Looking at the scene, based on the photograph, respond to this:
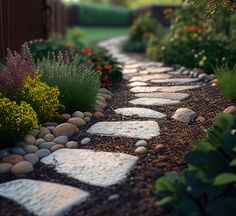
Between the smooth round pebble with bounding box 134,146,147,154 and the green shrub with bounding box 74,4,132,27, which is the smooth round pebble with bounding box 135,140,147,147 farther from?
the green shrub with bounding box 74,4,132,27

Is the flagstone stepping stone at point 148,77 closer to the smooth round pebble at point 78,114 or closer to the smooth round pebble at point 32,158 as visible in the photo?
the smooth round pebble at point 78,114

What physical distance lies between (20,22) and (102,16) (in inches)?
899

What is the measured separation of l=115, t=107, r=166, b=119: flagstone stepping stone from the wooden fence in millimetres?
1866

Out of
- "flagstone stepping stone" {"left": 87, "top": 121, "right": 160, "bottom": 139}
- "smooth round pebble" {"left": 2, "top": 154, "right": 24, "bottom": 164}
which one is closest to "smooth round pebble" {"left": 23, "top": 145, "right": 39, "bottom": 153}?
"smooth round pebble" {"left": 2, "top": 154, "right": 24, "bottom": 164}

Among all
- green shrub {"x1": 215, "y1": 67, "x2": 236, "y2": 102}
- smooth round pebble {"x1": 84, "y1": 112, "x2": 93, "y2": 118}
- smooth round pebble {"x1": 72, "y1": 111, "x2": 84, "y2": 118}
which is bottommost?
smooth round pebble {"x1": 84, "y1": 112, "x2": 93, "y2": 118}

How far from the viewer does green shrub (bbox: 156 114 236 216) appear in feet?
7.06

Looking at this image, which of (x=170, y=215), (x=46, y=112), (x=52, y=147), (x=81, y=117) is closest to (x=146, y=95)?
(x=81, y=117)

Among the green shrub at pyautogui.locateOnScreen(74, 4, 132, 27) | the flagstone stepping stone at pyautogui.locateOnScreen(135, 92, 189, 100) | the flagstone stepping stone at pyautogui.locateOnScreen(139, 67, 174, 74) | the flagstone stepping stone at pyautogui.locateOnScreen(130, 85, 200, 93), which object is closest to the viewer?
the flagstone stepping stone at pyautogui.locateOnScreen(135, 92, 189, 100)

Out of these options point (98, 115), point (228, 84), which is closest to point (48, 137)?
point (98, 115)

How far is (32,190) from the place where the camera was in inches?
107

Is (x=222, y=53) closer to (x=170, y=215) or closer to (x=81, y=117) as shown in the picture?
(x=81, y=117)

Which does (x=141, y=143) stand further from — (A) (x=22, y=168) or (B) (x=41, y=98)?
(B) (x=41, y=98)

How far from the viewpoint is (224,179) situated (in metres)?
2.14

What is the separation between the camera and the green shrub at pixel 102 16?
2802cm
